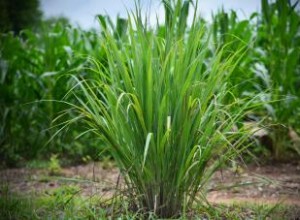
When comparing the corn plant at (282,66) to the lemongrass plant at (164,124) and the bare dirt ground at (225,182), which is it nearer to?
the bare dirt ground at (225,182)

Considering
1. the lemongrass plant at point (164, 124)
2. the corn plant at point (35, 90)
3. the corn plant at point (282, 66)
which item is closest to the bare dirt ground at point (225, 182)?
the corn plant at point (282, 66)

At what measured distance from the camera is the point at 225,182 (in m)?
4.57

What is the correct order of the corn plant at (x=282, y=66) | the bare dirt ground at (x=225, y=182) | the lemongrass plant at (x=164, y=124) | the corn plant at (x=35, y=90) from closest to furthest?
the lemongrass plant at (x=164, y=124) < the bare dirt ground at (x=225, y=182) < the corn plant at (x=282, y=66) < the corn plant at (x=35, y=90)

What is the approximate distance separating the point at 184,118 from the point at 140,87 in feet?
0.95

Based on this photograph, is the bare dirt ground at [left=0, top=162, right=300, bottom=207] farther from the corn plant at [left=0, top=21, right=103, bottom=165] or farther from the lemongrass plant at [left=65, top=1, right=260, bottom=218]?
the lemongrass plant at [left=65, top=1, right=260, bottom=218]

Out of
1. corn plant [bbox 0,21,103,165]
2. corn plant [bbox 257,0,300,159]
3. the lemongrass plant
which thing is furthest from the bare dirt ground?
the lemongrass plant

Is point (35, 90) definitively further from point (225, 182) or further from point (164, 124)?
point (164, 124)

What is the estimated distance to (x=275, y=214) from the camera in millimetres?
2975

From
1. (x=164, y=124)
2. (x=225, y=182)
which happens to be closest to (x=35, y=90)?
(x=225, y=182)

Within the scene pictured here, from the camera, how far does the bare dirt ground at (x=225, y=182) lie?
3902 millimetres

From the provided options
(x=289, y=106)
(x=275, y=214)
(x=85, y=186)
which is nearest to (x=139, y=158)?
(x=275, y=214)

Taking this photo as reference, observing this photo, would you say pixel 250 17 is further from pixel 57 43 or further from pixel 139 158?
pixel 139 158

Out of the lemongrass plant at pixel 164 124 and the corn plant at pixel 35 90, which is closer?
the lemongrass plant at pixel 164 124

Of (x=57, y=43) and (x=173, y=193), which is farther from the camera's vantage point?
(x=57, y=43)
